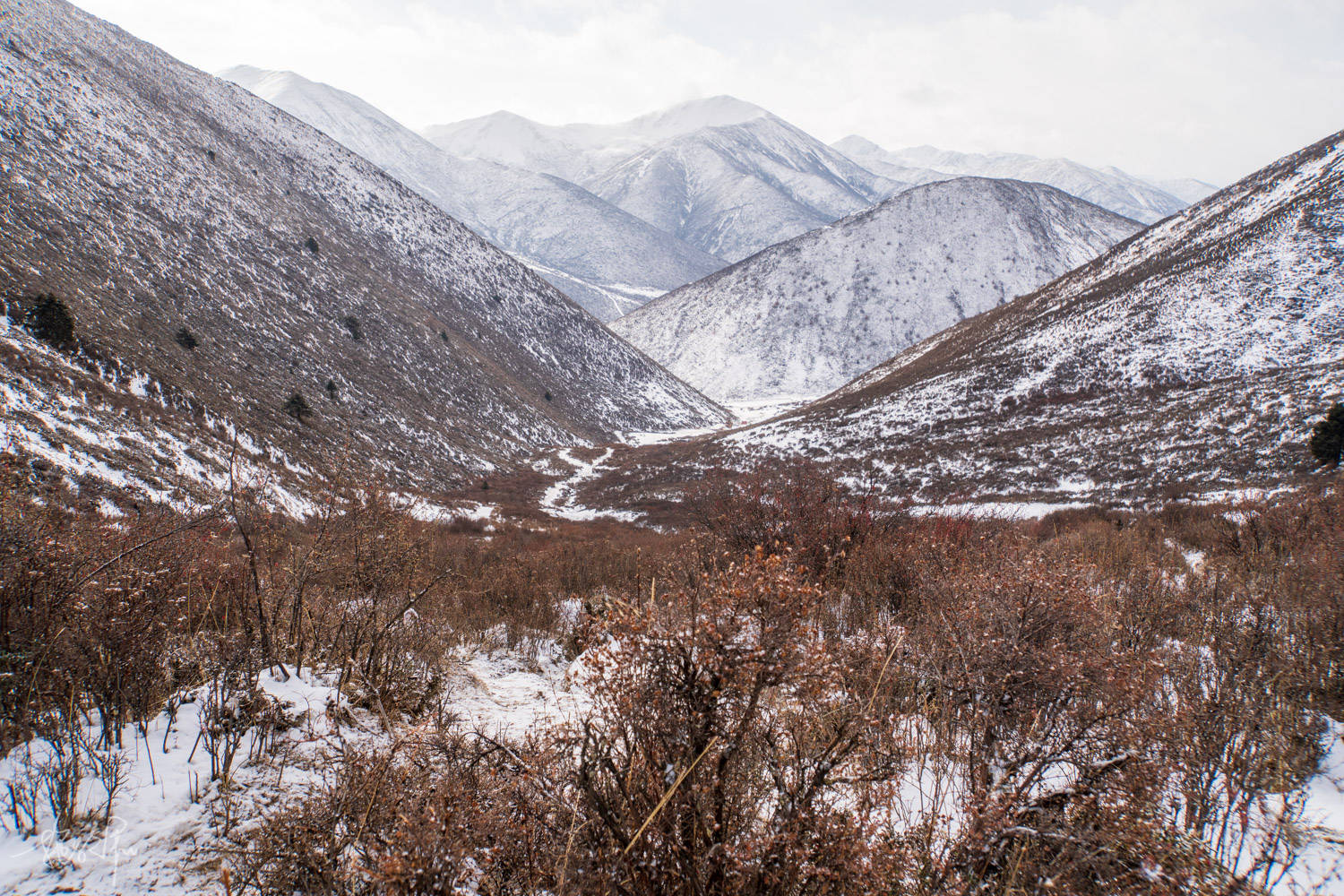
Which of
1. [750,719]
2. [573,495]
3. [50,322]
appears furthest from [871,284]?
[750,719]

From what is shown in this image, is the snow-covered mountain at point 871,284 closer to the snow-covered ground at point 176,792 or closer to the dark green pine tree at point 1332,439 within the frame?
the dark green pine tree at point 1332,439

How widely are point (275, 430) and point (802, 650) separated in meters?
24.2

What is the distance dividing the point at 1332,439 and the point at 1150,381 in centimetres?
1244

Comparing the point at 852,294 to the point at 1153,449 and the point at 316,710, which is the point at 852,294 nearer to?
the point at 1153,449

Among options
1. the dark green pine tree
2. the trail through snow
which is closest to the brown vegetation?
the dark green pine tree

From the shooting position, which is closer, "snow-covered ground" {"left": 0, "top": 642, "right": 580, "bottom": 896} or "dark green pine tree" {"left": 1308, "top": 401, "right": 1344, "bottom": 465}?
"snow-covered ground" {"left": 0, "top": 642, "right": 580, "bottom": 896}

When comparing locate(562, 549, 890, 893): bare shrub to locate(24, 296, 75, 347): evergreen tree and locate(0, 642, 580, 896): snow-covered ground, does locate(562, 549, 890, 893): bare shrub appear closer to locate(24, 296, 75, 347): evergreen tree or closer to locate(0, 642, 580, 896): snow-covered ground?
locate(0, 642, 580, 896): snow-covered ground

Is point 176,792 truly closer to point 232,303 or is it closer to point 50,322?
point 50,322

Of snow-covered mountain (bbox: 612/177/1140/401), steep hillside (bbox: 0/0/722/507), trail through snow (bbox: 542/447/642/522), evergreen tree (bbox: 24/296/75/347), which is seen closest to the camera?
evergreen tree (bbox: 24/296/75/347)

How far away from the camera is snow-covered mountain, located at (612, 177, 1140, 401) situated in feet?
229

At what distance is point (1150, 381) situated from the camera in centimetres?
2486

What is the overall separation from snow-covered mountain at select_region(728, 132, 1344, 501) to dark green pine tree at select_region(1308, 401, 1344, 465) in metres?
0.95

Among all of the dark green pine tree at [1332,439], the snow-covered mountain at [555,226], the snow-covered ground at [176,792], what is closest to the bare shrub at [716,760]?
the snow-covered ground at [176,792]

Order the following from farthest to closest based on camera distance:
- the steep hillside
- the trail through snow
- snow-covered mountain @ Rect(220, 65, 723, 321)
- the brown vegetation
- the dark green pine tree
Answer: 1. snow-covered mountain @ Rect(220, 65, 723, 321)
2. the trail through snow
3. the steep hillside
4. the dark green pine tree
5. the brown vegetation
